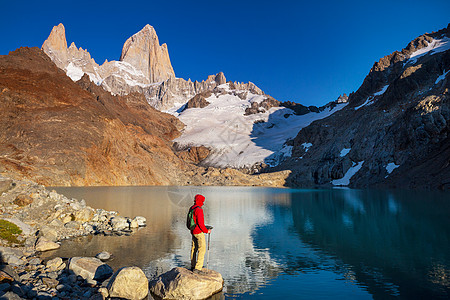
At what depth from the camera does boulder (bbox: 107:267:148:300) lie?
10.3 m

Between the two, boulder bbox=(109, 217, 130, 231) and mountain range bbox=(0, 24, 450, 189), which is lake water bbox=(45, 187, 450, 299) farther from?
mountain range bbox=(0, 24, 450, 189)

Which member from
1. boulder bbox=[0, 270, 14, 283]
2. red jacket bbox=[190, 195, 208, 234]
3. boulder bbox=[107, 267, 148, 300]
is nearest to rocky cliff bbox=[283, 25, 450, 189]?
red jacket bbox=[190, 195, 208, 234]

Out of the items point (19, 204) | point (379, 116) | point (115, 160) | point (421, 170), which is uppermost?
point (379, 116)

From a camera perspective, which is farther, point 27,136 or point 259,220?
point 27,136

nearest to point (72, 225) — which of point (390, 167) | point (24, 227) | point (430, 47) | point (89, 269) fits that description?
point (24, 227)

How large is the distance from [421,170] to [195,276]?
8798 cm

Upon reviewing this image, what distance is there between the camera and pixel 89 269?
1227cm

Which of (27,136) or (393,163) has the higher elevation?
(27,136)

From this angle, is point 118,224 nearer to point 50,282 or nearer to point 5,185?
point 5,185

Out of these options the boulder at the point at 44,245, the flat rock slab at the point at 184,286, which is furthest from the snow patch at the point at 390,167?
the boulder at the point at 44,245

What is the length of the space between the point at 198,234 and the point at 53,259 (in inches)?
273

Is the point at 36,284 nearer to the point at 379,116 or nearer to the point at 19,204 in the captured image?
the point at 19,204

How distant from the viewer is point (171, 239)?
67.9 feet

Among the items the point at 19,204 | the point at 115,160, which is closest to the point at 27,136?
the point at 115,160
